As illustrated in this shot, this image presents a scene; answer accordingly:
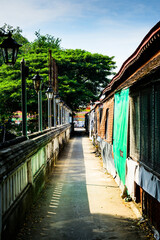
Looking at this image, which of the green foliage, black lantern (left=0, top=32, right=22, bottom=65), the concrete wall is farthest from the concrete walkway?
the green foliage

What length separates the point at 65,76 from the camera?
94.8 ft

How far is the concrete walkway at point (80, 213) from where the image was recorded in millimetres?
4336

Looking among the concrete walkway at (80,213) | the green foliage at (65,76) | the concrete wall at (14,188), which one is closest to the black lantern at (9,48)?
the concrete wall at (14,188)

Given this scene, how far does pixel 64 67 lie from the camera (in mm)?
30625

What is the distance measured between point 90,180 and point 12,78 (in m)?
21.6

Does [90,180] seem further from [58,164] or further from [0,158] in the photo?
[0,158]

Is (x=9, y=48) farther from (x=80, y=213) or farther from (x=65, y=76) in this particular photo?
(x=65, y=76)

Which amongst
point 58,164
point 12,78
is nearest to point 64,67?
point 12,78

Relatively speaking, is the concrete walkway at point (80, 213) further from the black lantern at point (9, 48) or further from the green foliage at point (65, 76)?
the green foliage at point (65, 76)

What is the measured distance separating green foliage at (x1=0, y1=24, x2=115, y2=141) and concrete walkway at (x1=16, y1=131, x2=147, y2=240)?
1736cm

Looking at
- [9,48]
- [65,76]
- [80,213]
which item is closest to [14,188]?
[80,213]

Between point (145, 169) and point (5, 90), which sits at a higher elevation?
point (5, 90)

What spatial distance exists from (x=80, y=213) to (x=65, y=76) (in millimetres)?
24679

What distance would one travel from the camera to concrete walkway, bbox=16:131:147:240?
434 cm
